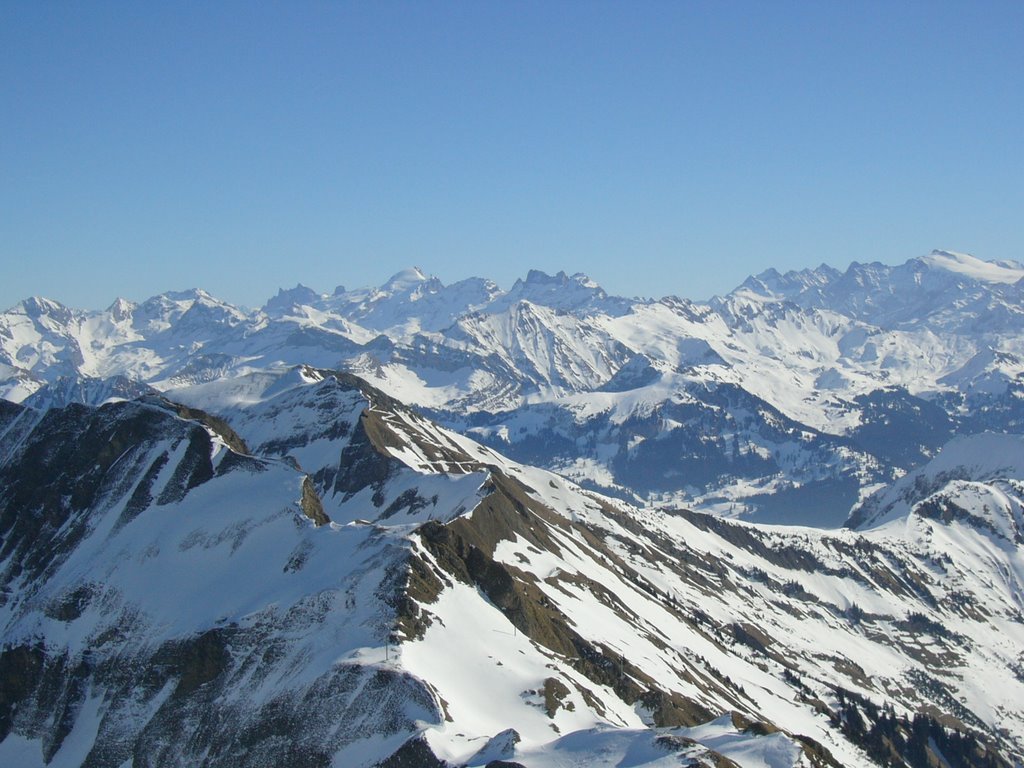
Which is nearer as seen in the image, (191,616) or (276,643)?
(276,643)

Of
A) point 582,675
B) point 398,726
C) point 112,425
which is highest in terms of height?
point 112,425

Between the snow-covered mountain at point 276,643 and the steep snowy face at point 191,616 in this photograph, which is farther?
the steep snowy face at point 191,616

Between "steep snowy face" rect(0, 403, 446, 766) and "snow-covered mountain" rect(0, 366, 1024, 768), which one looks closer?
A: "snow-covered mountain" rect(0, 366, 1024, 768)

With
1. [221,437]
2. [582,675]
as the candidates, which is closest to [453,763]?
[582,675]

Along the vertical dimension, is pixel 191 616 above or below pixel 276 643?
below

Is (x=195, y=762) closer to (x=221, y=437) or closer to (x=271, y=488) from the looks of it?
(x=271, y=488)

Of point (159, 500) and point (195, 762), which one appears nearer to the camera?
point (195, 762)

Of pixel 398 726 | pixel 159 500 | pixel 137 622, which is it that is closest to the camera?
pixel 398 726

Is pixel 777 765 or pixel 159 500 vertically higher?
pixel 159 500

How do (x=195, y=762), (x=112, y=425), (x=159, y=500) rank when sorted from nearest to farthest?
(x=195, y=762) → (x=159, y=500) → (x=112, y=425)
